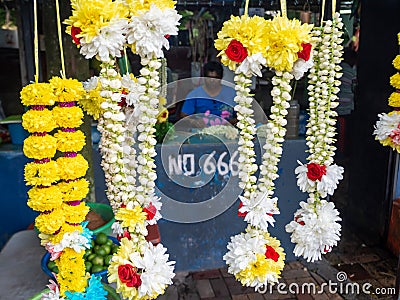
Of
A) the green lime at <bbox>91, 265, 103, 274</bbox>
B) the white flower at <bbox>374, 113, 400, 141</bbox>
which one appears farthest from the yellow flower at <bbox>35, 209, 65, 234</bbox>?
the white flower at <bbox>374, 113, 400, 141</bbox>

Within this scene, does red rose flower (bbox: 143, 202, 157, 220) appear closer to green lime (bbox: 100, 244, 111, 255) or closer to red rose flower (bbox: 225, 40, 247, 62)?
red rose flower (bbox: 225, 40, 247, 62)

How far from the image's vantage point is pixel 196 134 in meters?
3.25

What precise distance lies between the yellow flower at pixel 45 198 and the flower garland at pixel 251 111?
48 cm

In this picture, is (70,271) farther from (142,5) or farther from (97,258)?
(142,5)

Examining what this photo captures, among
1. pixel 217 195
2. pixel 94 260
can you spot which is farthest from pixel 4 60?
pixel 94 260

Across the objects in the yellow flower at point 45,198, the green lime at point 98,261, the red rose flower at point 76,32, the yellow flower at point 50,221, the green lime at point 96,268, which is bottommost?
the green lime at point 96,268

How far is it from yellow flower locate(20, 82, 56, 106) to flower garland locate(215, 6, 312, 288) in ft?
1.44

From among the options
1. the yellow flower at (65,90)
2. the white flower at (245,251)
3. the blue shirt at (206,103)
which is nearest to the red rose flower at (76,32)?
the yellow flower at (65,90)

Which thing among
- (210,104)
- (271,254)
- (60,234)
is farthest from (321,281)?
(60,234)

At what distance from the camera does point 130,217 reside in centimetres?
109

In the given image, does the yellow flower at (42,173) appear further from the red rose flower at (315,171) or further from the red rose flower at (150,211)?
the red rose flower at (315,171)

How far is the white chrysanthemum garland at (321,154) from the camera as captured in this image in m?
1.18

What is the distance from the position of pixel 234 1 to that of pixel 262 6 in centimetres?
52

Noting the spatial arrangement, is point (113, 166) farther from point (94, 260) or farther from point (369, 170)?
point (369, 170)
